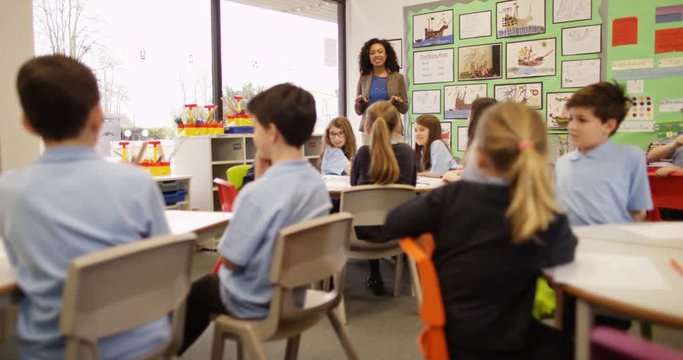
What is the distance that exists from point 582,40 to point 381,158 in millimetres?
2955

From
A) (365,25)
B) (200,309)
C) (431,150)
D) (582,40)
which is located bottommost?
(200,309)

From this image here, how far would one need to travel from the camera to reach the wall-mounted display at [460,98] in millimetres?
5344

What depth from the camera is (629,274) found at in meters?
1.23

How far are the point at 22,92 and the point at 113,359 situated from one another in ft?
2.09

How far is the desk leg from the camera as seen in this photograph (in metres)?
1.15

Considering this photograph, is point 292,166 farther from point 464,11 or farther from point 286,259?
point 464,11

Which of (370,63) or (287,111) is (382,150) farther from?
(370,63)

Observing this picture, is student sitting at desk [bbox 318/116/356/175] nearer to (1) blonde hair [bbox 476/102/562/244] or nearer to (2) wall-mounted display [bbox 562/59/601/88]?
(2) wall-mounted display [bbox 562/59/601/88]

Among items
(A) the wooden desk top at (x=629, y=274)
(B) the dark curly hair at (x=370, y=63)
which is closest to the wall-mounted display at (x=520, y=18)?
(B) the dark curly hair at (x=370, y=63)

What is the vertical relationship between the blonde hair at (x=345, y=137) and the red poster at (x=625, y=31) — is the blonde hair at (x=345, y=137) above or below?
below

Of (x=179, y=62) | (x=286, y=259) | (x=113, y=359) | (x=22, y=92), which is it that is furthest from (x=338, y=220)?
(x=179, y=62)

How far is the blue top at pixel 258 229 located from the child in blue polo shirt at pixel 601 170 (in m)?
0.98

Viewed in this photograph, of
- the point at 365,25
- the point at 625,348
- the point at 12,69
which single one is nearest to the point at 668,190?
the point at 625,348

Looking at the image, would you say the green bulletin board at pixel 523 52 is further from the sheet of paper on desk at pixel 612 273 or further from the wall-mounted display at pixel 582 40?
the sheet of paper on desk at pixel 612 273
